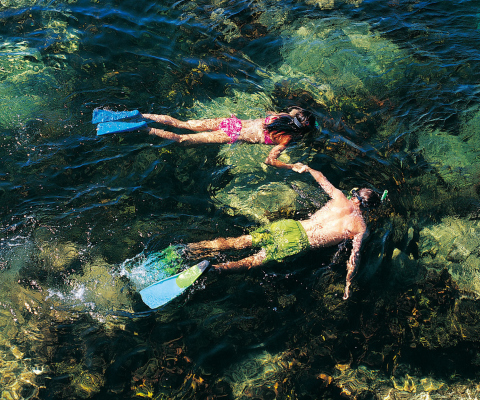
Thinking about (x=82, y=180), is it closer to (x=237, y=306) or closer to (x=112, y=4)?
(x=237, y=306)

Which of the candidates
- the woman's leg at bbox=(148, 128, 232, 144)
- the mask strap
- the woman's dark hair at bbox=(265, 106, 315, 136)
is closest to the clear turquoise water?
the woman's leg at bbox=(148, 128, 232, 144)

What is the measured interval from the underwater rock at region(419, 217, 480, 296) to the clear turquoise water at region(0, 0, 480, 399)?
24mm

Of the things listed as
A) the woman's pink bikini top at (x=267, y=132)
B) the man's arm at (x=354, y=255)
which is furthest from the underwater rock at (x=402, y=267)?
the woman's pink bikini top at (x=267, y=132)

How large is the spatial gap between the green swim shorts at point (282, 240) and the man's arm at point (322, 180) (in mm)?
888

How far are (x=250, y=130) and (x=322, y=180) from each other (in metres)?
1.69

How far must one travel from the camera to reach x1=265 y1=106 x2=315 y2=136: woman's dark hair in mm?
6594

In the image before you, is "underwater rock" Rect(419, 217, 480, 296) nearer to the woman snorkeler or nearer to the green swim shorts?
the green swim shorts

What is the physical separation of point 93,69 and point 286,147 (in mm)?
4385

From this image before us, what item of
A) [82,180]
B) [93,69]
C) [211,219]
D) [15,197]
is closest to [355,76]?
[211,219]

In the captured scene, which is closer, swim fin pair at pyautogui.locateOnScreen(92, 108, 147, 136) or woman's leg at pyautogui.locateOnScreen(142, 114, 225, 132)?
swim fin pair at pyautogui.locateOnScreen(92, 108, 147, 136)

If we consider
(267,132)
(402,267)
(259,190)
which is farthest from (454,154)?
(259,190)

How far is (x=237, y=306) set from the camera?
543 cm

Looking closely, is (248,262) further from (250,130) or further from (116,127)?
(116,127)

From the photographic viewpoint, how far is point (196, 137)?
6602 millimetres
